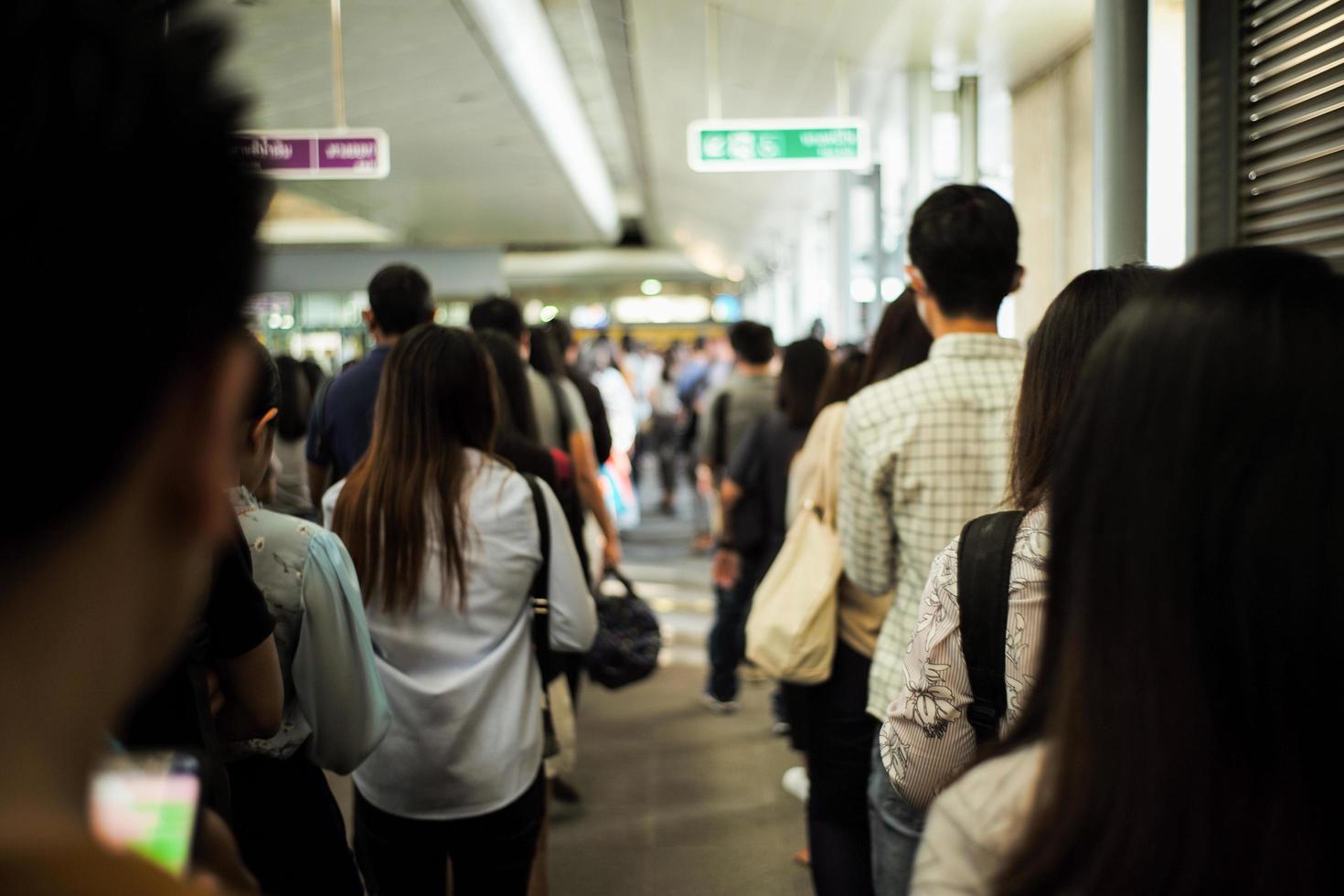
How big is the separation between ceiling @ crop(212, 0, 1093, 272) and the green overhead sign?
0.62 meters

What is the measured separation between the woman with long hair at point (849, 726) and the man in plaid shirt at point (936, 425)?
1.40ft

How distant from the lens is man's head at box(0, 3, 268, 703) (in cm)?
49

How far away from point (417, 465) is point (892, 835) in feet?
4.24

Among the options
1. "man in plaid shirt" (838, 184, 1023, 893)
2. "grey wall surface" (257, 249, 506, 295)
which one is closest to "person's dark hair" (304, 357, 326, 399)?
"man in plaid shirt" (838, 184, 1023, 893)

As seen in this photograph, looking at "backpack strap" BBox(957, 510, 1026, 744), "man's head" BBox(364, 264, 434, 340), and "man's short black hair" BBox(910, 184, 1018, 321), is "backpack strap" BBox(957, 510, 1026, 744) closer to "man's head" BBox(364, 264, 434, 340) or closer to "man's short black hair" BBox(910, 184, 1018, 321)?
"man's short black hair" BBox(910, 184, 1018, 321)

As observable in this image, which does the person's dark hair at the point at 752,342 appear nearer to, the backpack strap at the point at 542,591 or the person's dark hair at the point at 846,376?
the person's dark hair at the point at 846,376

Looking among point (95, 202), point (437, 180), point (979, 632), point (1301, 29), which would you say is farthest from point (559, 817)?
point (437, 180)

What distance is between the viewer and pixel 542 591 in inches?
108

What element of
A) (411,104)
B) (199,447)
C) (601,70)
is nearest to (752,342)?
(199,447)

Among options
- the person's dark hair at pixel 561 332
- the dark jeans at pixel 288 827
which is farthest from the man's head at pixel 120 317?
the person's dark hair at pixel 561 332

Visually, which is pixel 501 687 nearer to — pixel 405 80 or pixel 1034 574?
pixel 1034 574

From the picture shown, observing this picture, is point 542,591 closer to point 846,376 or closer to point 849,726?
point 849,726

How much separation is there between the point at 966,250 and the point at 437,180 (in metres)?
14.3

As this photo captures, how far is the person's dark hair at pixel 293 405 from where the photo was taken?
191 inches
